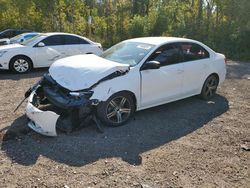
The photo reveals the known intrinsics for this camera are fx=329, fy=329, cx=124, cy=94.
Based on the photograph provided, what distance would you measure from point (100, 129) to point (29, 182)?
5.90ft

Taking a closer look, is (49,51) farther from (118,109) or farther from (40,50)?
(118,109)

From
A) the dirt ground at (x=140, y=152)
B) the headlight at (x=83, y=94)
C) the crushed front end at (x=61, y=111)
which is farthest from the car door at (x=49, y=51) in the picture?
the headlight at (x=83, y=94)

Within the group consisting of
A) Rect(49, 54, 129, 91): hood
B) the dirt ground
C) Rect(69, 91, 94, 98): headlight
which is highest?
Rect(49, 54, 129, 91): hood

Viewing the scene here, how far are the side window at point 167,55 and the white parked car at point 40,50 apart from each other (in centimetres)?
566

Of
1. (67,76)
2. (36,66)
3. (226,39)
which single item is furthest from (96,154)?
(226,39)

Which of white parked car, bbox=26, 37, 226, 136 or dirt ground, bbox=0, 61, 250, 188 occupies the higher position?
white parked car, bbox=26, 37, 226, 136

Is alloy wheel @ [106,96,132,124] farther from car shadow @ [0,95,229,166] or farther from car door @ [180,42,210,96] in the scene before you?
car door @ [180,42,210,96]

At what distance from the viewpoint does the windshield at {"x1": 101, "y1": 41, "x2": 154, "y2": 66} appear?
654cm

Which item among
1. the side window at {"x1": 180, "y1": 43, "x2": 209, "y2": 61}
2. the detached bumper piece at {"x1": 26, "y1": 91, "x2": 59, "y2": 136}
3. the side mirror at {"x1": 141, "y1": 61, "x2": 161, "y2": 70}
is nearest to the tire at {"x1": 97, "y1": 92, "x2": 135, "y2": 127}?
the side mirror at {"x1": 141, "y1": 61, "x2": 161, "y2": 70}

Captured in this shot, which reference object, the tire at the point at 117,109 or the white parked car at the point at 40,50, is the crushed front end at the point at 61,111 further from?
the white parked car at the point at 40,50

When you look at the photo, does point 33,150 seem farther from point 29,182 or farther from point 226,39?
point 226,39

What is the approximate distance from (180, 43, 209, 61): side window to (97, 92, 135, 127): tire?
1.85m

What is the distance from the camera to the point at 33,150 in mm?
5117

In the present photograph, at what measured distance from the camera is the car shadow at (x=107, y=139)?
500cm
